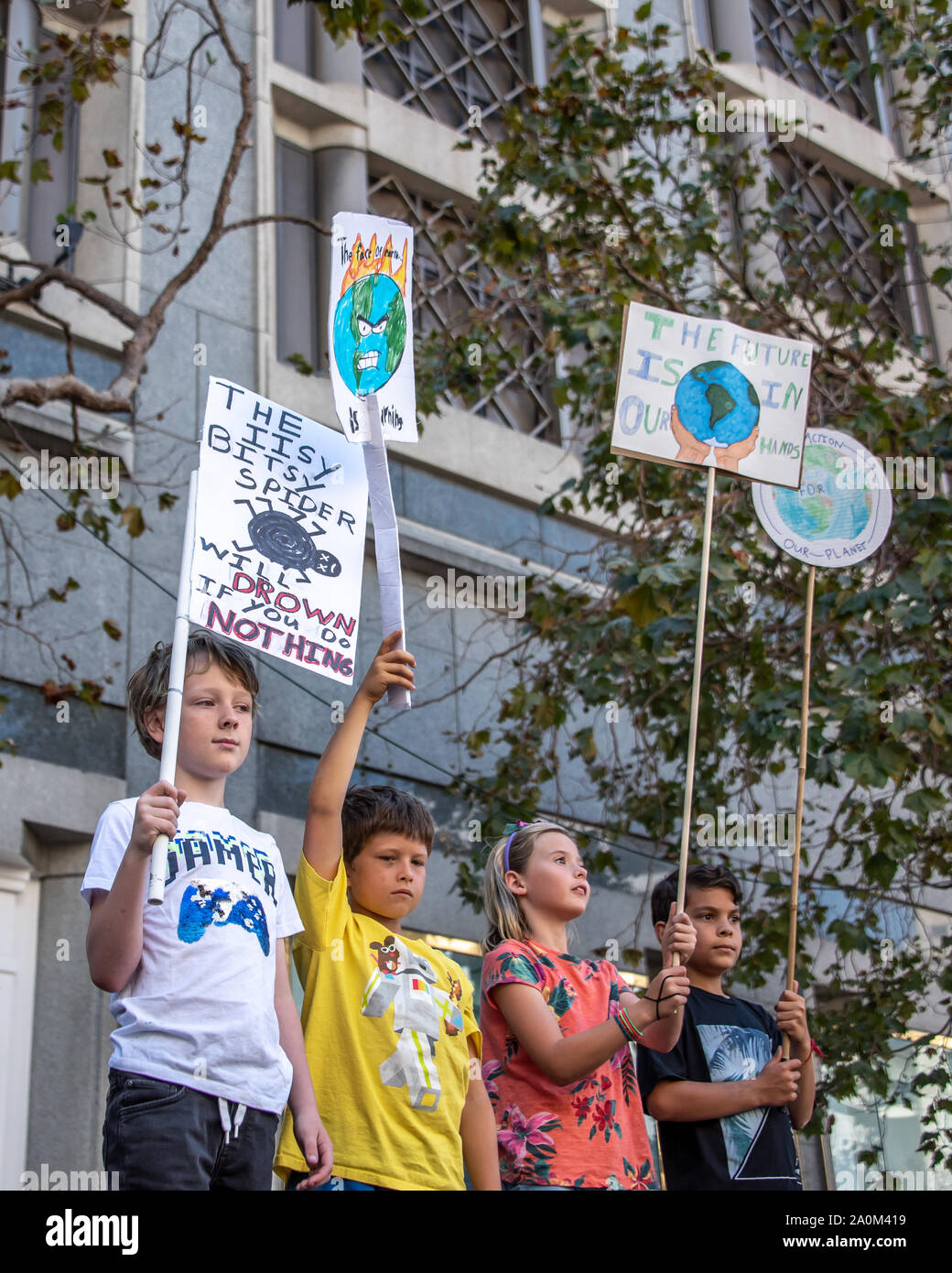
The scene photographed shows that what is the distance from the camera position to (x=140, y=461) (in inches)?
299

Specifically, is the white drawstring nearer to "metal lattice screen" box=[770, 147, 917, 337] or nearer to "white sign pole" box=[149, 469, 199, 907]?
"white sign pole" box=[149, 469, 199, 907]

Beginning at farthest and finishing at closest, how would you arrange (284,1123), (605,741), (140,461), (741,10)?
(741,10) < (605,741) < (140,461) < (284,1123)

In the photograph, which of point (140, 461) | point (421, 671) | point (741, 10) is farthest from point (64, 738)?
point (741, 10)

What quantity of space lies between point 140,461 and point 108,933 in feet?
15.7

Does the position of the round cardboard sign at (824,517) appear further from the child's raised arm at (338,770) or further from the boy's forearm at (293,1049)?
the boy's forearm at (293,1049)

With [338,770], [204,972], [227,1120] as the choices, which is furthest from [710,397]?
[227,1120]

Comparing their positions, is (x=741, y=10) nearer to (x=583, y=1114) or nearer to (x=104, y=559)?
(x=104, y=559)

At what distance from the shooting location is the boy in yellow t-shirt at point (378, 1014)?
3.48 meters

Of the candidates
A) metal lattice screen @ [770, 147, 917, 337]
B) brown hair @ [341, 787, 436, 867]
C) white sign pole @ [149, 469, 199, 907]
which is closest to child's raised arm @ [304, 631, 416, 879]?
brown hair @ [341, 787, 436, 867]

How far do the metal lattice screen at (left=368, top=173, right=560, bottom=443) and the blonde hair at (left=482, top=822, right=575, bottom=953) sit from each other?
17.0ft

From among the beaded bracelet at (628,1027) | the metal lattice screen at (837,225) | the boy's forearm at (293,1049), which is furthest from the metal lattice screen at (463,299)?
the boy's forearm at (293,1049)

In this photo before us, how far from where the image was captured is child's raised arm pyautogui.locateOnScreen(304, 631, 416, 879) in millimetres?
3580

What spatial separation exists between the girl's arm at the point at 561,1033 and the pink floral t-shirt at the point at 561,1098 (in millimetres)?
36

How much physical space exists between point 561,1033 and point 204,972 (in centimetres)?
104
